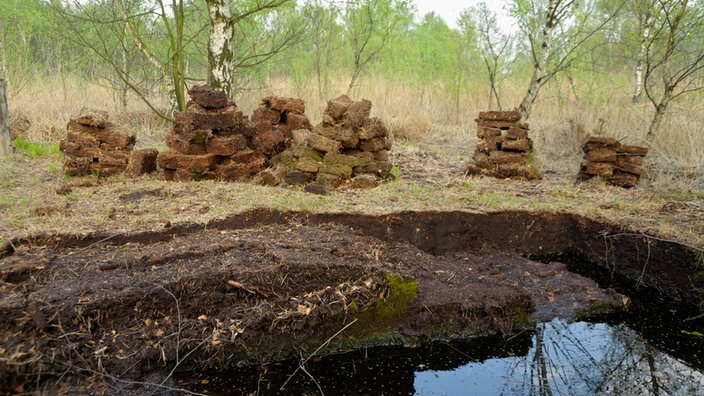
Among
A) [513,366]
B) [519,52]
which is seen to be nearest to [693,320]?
[513,366]

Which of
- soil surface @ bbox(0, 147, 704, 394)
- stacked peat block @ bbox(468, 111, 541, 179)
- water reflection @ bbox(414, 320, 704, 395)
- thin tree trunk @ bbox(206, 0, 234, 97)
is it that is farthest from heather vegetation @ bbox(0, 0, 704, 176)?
water reflection @ bbox(414, 320, 704, 395)

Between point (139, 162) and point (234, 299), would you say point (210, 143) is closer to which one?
point (139, 162)

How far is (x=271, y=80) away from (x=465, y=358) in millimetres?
11068

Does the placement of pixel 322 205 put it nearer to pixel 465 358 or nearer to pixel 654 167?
pixel 465 358

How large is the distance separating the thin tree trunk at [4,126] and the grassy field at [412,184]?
→ 0.85 feet

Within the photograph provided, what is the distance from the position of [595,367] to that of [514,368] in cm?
63

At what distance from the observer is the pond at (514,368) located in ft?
11.6

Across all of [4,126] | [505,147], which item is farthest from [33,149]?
[505,147]

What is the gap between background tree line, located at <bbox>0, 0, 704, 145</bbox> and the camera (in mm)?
8820

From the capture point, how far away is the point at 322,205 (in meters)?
5.91

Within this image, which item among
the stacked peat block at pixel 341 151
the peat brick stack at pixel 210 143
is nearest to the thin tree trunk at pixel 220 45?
the peat brick stack at pixel 210 143

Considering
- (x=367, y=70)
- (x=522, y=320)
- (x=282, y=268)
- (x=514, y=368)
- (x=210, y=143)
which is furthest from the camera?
(x=367, y=70)

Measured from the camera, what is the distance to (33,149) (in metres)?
8.67

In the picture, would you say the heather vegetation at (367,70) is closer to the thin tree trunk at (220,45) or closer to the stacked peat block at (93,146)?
the thin tree trunk at (220,45)
